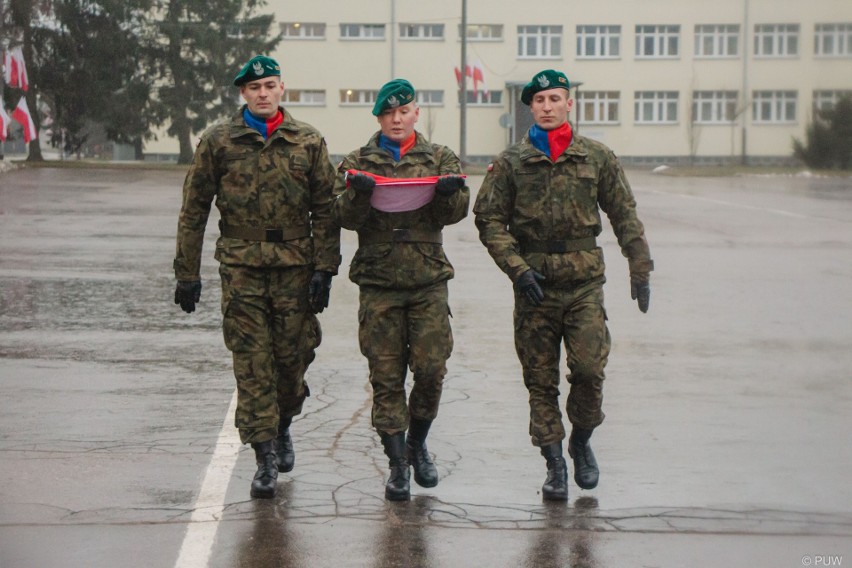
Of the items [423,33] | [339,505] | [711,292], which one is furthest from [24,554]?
[423,33]

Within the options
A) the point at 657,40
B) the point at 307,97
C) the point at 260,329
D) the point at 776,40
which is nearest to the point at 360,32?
the point at 307,97

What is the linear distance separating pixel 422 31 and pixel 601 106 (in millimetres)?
9089

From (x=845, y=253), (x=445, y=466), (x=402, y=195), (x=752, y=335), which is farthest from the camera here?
(x=845, y=253)

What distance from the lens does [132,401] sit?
849 centimetres

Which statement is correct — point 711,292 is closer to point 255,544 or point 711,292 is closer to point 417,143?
point 417,143

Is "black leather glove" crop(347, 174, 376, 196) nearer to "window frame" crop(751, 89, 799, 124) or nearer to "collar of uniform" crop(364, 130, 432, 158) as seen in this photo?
"collar of uniform" crop(364, 130, 432, 158)

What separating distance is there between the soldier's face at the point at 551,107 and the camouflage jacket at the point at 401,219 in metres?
0.43

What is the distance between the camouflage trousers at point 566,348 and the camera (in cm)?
632

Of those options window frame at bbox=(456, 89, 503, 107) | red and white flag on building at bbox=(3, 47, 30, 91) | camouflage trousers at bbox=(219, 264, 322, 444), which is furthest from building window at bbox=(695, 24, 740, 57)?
camouflage trousers at bbox=(219, 264, 322, 444)

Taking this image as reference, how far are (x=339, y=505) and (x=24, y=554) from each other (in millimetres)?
1361

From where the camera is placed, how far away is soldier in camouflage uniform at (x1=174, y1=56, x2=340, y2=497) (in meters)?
6.44

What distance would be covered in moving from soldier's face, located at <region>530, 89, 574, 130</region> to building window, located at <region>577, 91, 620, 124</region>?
202ft

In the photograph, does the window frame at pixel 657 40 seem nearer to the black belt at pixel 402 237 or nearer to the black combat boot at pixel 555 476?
the black belt at pixel 402 237

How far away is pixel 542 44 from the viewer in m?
66.8
